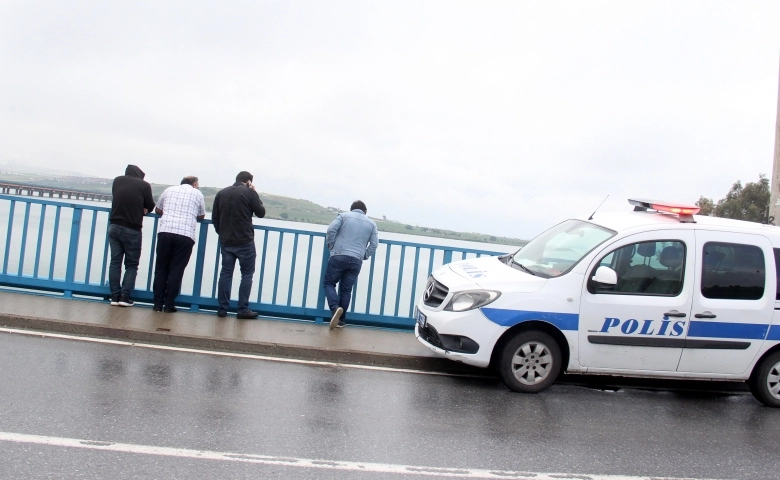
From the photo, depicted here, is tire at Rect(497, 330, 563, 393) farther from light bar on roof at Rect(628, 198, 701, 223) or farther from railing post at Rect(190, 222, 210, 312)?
railing post at Rect(190, 222, 210, 312)

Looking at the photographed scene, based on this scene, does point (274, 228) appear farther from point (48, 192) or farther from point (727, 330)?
point (727, 330)

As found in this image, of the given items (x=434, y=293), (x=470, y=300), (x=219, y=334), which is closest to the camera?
(x=470, y=300)

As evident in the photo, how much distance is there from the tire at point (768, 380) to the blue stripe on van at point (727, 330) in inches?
13.0

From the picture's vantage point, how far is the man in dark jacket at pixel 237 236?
9641 millimetres

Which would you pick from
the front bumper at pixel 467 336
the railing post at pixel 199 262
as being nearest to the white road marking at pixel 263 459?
the front bumper at pixel 467 336

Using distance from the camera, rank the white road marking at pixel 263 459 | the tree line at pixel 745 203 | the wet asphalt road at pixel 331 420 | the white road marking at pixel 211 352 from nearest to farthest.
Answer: the white road marking at pixel 263 459 → the wet asphalt road at pixel 331 420 → the white road marking at pixel 211 352 → the tree line at pixel 745 203

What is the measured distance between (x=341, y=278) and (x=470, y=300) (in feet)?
8.91

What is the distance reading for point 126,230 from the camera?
381 inches

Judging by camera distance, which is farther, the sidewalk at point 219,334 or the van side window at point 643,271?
the sidewalk at point 219,334

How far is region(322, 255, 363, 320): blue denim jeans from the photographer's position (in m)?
9.64

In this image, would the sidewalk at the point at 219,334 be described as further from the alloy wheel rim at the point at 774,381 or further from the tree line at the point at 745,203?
the tree line at the point at 745,203

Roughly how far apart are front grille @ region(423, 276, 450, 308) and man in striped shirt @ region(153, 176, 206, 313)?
3316 millimetres

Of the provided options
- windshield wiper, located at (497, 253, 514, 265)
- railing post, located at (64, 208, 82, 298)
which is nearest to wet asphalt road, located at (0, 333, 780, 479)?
windshield wiper, located at (497, 253, 514, 265)

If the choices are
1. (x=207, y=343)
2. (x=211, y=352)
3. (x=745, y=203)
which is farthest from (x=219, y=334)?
(x=745, y=203)
